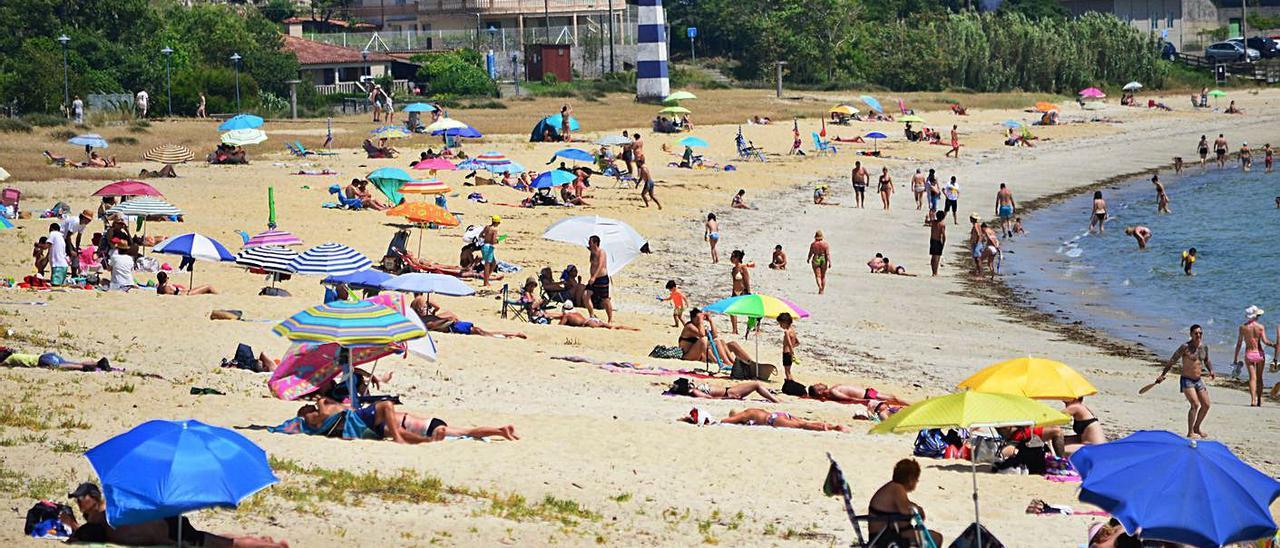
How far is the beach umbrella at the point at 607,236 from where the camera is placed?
20.6m

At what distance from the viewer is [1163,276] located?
2803cm

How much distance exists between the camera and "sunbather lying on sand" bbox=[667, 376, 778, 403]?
15.3m

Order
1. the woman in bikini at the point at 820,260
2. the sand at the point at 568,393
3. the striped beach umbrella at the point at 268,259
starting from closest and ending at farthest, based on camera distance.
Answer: the sand at the point at 568,393 < the striped beach umbrella at the point at 268,259 < the woman in bikini at the point at 820,260

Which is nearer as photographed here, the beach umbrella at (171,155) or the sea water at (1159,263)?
the sea water at (1159,263)

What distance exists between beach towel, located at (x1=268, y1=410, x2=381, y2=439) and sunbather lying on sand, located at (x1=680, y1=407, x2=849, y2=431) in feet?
9.41

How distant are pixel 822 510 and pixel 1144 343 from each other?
11.7m

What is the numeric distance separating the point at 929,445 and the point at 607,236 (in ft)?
27.4

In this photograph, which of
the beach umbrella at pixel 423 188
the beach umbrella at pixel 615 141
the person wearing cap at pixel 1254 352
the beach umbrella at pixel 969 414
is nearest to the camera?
the beach umbrella at pixel 969 414

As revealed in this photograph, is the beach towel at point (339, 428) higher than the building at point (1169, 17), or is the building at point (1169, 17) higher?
the building at point (1169, 17)

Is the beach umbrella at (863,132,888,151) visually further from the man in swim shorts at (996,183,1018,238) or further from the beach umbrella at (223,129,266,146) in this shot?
the beach umbrella at (223,129,266,146)

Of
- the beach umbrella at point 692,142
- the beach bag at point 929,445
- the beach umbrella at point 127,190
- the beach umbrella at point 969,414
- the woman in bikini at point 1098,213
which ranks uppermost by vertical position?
the beach umbrella at point 127,190

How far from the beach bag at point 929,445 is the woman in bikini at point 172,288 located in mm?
10050

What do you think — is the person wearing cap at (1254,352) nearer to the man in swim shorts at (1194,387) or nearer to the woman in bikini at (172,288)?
the man in swim shorts at (1194,387)

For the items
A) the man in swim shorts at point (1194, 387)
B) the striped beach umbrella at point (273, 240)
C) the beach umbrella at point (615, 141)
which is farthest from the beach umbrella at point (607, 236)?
the beach umbrella at point (615, 141)
